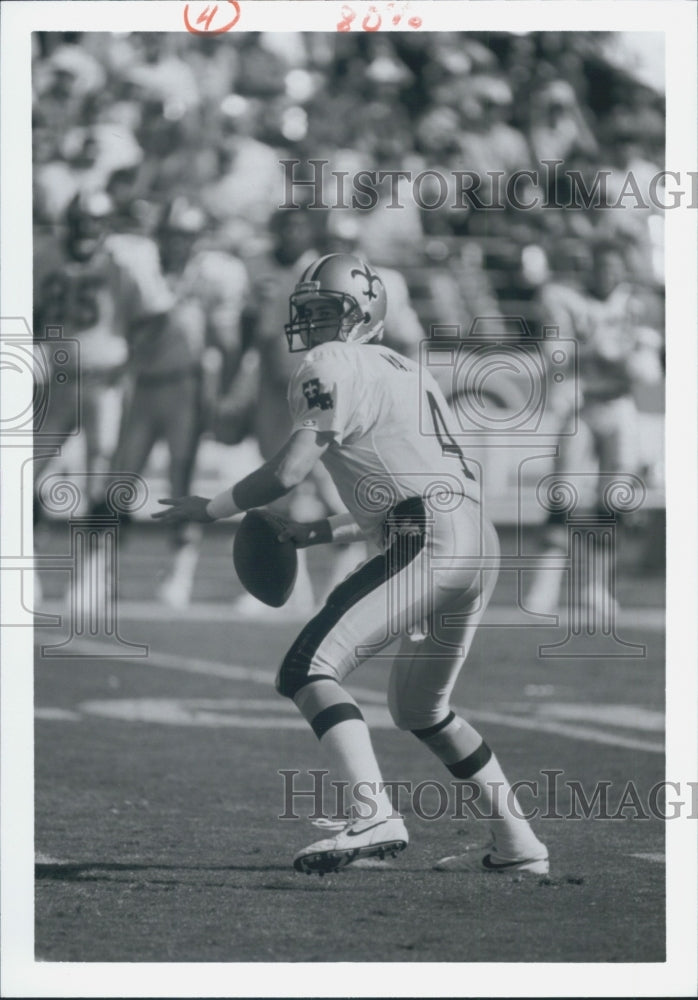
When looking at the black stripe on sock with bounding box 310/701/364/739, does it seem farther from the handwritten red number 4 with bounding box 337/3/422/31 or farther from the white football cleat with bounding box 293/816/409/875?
the handwritten red number 4 with bounding box 337/3/422/31

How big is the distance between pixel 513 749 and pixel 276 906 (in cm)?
223

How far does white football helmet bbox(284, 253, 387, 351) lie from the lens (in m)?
3.57

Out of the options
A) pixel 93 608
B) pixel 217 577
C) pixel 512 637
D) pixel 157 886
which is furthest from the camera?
pixel 217 577

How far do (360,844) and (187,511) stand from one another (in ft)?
2.50

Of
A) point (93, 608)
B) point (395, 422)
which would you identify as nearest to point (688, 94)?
point (395, 422)

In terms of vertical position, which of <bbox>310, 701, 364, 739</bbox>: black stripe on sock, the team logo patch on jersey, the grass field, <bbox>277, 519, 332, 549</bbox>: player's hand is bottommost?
the grass field

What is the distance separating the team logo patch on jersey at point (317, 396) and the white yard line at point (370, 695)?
2.69 m

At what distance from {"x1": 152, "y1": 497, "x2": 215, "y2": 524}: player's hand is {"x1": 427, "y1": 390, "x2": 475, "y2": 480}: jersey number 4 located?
526 mm

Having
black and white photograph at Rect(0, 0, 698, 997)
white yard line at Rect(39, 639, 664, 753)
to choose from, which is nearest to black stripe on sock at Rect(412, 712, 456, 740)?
black and white photograph at Rect(0, 0, 698, 997)

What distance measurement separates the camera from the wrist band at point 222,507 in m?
3.44

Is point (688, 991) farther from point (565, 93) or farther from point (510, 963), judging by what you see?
point (565, 93)

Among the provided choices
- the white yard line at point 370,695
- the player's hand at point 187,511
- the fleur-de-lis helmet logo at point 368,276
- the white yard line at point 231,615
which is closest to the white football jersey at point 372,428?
the fleur-de-lis helmet logo at point 368,276

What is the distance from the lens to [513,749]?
5.68 m

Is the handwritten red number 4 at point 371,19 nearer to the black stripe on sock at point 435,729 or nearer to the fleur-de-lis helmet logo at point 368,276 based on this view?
the fleur-de-lis helmet logo at point 368,276
